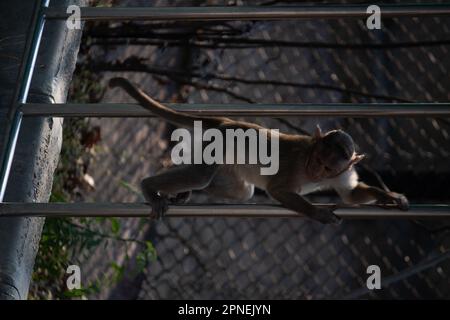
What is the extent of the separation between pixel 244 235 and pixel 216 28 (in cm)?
130

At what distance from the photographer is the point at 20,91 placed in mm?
1862

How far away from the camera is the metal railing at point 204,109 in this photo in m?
1.75

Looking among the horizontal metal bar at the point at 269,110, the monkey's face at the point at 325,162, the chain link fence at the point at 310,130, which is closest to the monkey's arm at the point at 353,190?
the monkey's face at the point at 325,162

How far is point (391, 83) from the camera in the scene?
4.89 meters

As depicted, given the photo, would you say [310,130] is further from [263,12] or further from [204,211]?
[204,211]

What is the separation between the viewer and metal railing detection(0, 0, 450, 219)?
1.75 metres

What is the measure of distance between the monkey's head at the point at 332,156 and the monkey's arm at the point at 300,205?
12 centimetres

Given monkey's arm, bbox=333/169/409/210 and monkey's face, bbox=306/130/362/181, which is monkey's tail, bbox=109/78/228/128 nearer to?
monkey's face, bbox=306/130/362/181

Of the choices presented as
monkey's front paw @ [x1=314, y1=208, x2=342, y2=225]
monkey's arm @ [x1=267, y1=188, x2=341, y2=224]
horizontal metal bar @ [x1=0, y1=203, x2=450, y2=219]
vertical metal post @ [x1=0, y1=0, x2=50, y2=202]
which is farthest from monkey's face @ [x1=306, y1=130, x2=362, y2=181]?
vertical metal post @ [x1=0, y1=0, x2=50, y2=202]

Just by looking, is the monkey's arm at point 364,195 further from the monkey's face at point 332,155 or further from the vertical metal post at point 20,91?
the vertical metal post at point 20,91

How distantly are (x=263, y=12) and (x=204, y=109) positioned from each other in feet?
0.87
